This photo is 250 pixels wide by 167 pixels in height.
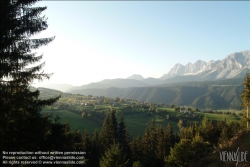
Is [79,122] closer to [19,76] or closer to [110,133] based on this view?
[110,133]

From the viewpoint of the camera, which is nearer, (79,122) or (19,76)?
(19,76)

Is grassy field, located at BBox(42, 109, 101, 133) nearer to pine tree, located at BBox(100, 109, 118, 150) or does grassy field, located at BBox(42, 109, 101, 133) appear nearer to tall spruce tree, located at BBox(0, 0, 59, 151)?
pine tree, located at BBox(100, 109, 118, 150)

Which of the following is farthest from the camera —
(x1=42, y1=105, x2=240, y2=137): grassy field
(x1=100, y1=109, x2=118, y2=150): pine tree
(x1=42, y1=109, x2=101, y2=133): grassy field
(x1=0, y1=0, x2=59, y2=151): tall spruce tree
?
(x1=42, y1=105, x2=240, y2=137): grassy field

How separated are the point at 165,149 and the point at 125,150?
1589 centimetres

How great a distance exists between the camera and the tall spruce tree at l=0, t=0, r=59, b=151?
12.8 m

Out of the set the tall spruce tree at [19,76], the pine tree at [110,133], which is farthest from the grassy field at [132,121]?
the tall spruce tree at [19,76]

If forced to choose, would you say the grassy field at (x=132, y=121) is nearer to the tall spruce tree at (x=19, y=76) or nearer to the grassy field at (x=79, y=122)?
the grassy field at (x=79, y=122)

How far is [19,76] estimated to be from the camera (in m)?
13.7

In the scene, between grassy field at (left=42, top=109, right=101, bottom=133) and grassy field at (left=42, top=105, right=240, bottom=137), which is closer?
grassy field at (left=42, top=109, right=101, bottom=133)

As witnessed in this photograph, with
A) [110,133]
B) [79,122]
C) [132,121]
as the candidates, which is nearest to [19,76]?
[110,133]

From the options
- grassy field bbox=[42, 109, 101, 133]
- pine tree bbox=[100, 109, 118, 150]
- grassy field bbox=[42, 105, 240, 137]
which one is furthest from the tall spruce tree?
grassy field bbox=[42, 109, 101, 133]

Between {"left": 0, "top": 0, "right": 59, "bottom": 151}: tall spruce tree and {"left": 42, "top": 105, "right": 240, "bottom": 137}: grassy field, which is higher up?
{"left": 0, "top": 0, "right": 59, "bottom": 151}: tall spruce tree

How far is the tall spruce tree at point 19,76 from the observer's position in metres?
12.8

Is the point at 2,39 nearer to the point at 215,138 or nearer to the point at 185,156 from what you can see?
the point at 185,156
